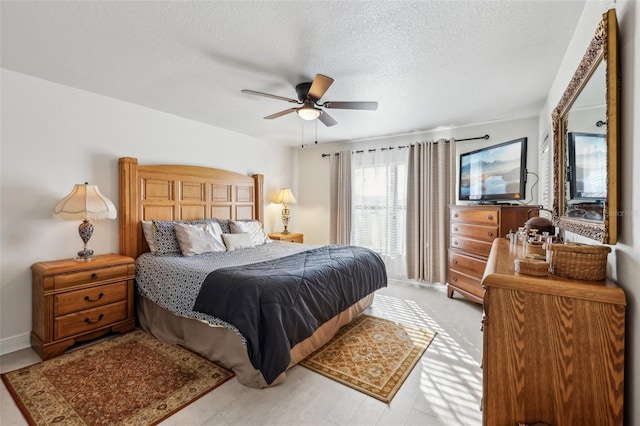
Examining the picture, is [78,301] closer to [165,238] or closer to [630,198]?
[165,238]

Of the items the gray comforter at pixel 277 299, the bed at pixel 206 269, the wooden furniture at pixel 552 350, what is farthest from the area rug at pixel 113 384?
the wooden furniture at pixel 552 350

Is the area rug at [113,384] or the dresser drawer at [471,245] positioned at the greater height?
the dresser drawer at [471,245]

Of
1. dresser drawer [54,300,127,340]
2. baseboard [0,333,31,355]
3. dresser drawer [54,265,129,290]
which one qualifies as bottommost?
baseboard [0,333,31,355]

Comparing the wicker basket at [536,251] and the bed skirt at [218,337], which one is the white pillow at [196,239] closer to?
the bed skirt at [218,337]

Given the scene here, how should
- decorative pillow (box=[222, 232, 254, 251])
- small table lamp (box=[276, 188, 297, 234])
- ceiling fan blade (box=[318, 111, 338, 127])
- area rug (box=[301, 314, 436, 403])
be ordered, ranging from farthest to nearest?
small table lamp (box=[276, 188, 297, 234]) → decorative pillow (box=[222, 232, 254, 251]) → ceiling fan blade (box=[318, 111, 338, 127]) → area rug (box=[301, 314, 436, 403])

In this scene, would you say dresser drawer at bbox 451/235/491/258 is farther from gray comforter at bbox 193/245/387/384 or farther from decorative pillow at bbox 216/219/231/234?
decorative pillow at bbox 216/219/231/234

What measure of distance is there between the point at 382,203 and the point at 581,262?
3.99m

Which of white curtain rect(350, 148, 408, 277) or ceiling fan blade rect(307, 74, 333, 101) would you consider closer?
ceiling fan blade rect(307, 74, 333, 101)

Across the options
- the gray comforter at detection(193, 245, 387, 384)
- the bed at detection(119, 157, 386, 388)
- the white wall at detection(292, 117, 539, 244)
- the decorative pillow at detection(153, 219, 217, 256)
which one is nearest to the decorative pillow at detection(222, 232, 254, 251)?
the bed at detection(119, 157, 386, 388)

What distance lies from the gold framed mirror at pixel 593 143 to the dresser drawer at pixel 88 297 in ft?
11.9

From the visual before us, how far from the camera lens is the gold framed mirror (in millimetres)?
1167

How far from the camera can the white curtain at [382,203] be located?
16.3ft

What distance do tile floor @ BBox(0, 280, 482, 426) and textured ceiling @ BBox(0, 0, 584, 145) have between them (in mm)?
2483

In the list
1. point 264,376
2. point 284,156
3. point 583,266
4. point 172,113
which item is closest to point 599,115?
point 583,266
